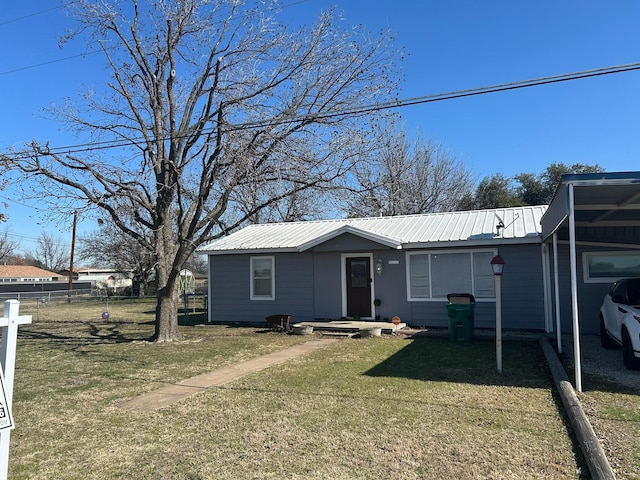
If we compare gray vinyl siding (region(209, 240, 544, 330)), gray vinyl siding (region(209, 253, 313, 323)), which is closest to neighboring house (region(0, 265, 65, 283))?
gray vinyl siding (region(209, 253, 313, 323))

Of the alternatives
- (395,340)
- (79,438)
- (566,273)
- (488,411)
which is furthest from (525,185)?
(79,438)

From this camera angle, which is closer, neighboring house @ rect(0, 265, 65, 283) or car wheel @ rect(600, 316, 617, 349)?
car wheel @ rect(600, 316, 617, 349)

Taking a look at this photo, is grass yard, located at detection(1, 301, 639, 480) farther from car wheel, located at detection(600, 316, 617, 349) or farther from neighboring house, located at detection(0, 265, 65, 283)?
neighboring house, located at detection(0, 265, 65, 283)

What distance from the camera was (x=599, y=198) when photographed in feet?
26.3

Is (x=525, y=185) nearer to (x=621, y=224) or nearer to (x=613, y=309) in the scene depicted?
(x=621, y=224)

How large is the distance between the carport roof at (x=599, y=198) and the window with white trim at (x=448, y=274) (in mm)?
3040

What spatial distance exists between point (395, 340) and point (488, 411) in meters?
6.20

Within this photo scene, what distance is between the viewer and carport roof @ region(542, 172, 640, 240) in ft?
21.5

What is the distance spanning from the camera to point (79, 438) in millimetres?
5250

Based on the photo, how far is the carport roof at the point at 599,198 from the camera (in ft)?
21.5

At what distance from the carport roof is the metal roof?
2319 millimetres

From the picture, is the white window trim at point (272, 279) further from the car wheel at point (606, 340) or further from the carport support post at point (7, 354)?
the carport support post at point (7, 354)

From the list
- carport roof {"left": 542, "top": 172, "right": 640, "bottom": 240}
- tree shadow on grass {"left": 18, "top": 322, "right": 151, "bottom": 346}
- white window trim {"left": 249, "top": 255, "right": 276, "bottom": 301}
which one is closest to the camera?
carport roof {"left": 542, "top": 172, "right": 640, "bottom": 240}

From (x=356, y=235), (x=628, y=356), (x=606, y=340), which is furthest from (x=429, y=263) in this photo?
(x=628, y=356)
